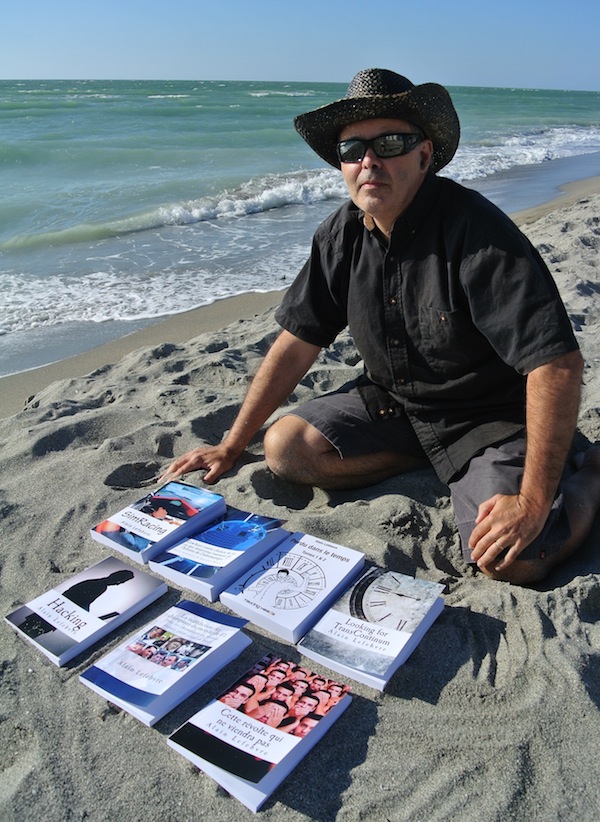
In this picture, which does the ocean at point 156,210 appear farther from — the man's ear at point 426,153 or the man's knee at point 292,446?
the man's ear at point 426,153

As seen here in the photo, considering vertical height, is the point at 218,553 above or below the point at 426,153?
below

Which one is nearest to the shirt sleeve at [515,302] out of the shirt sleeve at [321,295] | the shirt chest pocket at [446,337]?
the shirt chest pocket at [446,337]

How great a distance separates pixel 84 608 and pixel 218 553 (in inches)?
18.4

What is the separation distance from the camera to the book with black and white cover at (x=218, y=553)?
2.27 meters

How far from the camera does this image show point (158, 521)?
2582 millimetres

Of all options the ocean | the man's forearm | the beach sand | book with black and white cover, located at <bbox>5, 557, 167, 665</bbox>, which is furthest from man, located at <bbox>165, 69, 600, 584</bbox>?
the ocean

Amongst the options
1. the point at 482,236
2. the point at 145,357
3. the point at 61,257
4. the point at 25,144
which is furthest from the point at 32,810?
the point at 25,144

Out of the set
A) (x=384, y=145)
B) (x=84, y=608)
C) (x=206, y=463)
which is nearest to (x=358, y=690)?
(x=84, y=608)

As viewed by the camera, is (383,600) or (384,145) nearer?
(383,600)

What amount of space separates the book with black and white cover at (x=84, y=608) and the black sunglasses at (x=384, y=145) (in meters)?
1.62

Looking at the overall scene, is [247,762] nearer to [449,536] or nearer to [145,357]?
[449,536]

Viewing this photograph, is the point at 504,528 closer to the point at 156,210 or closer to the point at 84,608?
the point at 84,608

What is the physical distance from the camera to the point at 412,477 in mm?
2893

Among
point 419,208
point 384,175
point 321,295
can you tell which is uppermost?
point 384,175
